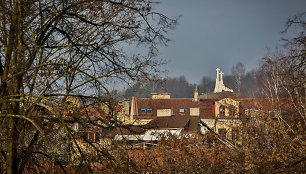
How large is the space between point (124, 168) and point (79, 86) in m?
2.25

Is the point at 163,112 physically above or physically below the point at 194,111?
below

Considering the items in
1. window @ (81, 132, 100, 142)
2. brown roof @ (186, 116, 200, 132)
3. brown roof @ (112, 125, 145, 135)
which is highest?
brown roof @ (112, 125, 145, 135)

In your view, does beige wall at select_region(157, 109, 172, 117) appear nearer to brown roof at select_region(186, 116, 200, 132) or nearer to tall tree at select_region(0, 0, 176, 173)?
brown roof at select_region(186, 116, 200, 132)

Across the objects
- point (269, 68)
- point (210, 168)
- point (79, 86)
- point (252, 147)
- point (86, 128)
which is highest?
point (269, 68)

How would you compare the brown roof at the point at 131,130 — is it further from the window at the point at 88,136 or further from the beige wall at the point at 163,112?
the beige wall at the point at 163,112

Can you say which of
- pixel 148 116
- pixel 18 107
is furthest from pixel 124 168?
pixel 148 116

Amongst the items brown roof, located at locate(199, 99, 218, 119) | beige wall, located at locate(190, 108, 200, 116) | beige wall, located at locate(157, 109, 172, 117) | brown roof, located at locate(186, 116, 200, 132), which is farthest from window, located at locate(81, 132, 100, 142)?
brown roof, located at locate(199, 99, 218, 119)

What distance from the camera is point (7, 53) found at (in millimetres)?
6078

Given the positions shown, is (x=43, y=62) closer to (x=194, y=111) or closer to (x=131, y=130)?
(x=131, y=130)

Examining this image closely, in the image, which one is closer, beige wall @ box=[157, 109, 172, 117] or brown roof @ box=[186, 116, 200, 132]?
brown roof @ box=[186, 116, 200, 132]

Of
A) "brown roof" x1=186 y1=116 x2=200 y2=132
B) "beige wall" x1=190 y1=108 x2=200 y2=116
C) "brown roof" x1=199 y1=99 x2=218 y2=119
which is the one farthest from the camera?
"beige wall" x1=190 y1=108 x2=200 y2=116

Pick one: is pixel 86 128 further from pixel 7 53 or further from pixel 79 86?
pixel 7 53

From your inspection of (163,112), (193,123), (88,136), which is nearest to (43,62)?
(88,136)

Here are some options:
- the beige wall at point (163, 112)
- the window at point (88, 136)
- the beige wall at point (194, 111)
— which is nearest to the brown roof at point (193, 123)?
the beige wall at point (163, 112)
